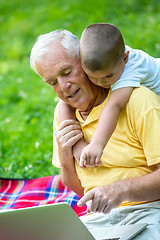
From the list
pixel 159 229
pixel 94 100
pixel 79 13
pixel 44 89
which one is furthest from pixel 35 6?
pixel 159 229

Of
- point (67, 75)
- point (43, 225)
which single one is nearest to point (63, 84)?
point (67, 75)

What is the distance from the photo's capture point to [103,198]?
196 cm

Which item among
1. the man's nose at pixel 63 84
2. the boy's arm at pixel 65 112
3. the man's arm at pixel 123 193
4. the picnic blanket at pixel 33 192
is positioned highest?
the man's nose at pixel 63 84

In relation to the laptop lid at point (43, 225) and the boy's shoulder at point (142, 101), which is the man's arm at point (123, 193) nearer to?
the laptop lid at point (43, 225)

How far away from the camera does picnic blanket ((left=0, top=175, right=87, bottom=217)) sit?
3.24 meters

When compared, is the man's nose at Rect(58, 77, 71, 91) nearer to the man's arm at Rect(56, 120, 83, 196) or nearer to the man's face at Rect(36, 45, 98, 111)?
the man's face at Rect(36, 45, 98, 111)

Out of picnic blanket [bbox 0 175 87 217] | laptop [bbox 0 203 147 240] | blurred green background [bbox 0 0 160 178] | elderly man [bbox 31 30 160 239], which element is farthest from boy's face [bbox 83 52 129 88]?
blurred green background [bbox 0 0 160 178]

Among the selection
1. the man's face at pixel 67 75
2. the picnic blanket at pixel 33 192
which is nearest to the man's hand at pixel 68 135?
the man's face at pixel 67 75

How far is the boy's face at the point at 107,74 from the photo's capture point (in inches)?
80.4

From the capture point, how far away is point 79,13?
26.2 feet

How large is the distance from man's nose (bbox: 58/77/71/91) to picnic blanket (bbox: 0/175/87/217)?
1.20m

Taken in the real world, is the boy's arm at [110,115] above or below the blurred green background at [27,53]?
above

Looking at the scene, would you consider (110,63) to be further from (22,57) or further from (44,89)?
(22,57)

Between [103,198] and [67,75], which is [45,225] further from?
[67,75]
